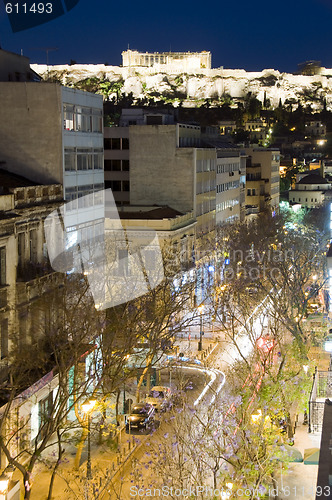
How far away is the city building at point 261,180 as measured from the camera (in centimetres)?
11106

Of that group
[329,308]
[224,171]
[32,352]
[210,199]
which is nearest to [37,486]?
[32,352]

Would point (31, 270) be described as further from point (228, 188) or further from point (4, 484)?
point (228, 188)

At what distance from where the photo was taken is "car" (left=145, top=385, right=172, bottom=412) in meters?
34.7

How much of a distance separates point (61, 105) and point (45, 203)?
17.1 ft

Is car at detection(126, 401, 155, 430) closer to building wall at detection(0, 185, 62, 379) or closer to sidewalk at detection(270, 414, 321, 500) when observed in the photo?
building wall at detection(0, 185, 62, 379)

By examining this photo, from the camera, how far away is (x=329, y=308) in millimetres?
57000

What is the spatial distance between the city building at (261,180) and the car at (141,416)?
7241cm

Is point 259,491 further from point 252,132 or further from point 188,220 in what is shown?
point 252,132

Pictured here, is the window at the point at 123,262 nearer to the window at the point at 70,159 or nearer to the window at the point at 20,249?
the window at the point at 70,159

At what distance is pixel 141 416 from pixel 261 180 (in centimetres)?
8296

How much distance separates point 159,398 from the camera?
36656 millimetres

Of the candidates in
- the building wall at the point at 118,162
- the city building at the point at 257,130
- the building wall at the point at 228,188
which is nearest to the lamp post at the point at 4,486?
the building wall at the point at 118,162

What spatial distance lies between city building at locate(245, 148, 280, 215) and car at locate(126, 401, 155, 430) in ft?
238

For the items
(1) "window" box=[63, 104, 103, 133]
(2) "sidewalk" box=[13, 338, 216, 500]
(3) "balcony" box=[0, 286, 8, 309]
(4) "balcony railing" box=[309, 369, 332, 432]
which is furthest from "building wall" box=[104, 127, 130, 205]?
(4) "balcony railing" box=[309, 369, 332, 432]
